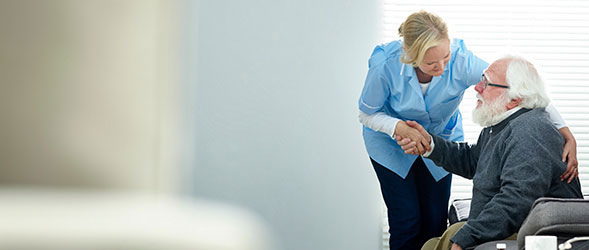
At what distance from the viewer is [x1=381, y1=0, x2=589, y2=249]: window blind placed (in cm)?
366

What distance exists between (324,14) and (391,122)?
1.29 m

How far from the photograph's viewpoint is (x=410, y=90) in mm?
2631

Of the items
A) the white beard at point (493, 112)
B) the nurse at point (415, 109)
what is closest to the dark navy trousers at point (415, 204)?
the nurse at point (415, 109)

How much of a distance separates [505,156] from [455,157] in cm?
36

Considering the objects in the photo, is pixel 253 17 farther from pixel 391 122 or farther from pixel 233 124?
pixel 391 122

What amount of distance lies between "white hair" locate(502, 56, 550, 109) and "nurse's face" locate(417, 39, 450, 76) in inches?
8.9

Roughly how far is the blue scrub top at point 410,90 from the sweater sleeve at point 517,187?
513mm

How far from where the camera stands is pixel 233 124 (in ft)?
12.2

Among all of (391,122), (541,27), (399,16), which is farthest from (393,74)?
(541,27)

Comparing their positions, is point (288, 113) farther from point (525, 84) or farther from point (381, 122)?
point (525, 84)

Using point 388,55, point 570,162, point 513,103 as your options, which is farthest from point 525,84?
point 388,55

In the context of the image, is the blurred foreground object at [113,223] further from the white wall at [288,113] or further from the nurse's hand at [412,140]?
the white wall at [288,113]

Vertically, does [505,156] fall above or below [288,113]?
above

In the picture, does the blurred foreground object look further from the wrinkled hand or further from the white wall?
the white wall
